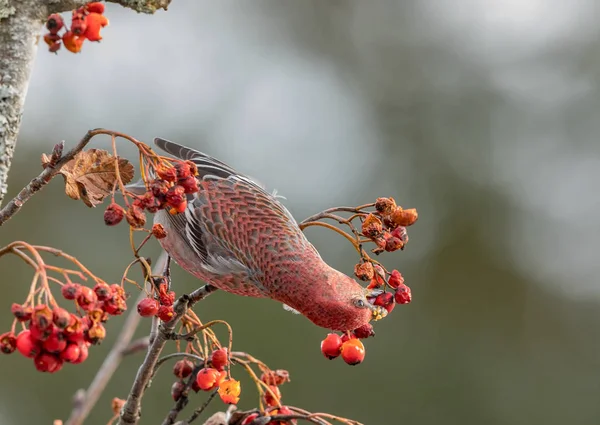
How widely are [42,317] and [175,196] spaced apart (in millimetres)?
388

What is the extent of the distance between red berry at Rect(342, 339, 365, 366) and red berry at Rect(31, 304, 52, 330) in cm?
84

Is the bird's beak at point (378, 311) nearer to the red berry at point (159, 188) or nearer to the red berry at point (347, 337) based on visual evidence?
the red berry at point (347, 337)

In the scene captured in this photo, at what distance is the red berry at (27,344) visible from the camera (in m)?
1.32

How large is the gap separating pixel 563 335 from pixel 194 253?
7.74m

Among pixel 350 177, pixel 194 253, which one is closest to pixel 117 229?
pixel 350 177

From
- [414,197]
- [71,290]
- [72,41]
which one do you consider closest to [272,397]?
[71,290]

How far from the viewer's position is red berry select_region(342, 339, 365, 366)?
6.25ft

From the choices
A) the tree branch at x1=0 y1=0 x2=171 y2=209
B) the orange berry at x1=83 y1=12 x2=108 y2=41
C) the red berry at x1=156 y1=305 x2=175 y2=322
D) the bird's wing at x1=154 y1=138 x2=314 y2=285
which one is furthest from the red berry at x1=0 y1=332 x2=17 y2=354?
the bird's wing at x1=154 y1=138 x2=314 y2=285

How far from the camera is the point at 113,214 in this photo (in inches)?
59.5

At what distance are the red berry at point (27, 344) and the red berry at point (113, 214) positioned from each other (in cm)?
28

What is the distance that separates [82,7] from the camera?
1525mm

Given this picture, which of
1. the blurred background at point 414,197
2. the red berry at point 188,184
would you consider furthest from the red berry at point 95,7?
the blurred background at point 414,197

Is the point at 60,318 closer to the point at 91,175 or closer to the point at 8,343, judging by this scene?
the point at 8,343

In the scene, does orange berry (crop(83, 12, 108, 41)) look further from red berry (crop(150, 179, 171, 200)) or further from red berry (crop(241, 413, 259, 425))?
red berry (crop(241, 413, 259, 425))
